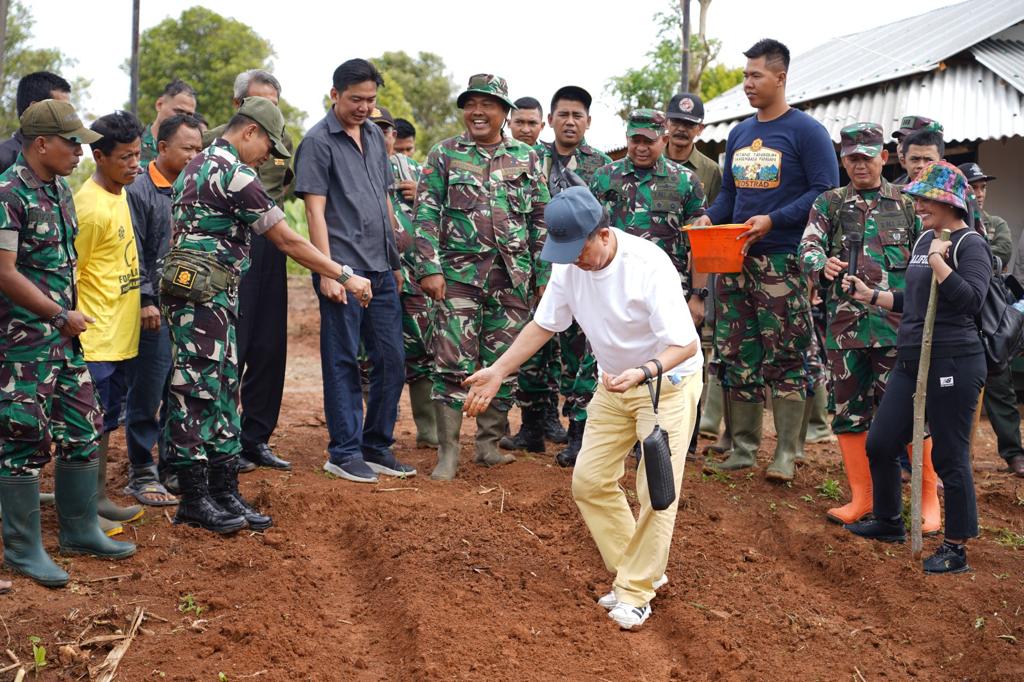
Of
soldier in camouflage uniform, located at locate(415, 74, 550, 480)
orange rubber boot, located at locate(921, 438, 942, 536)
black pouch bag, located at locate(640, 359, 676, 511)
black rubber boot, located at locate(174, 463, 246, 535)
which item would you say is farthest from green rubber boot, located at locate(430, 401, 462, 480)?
orange rubber boot, located at locate(921, 438, 942, 536)

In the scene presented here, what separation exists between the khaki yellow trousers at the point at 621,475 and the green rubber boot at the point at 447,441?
6.44 ft

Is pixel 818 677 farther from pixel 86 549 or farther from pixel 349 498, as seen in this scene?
pixel 86 549

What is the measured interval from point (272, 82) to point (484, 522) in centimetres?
331

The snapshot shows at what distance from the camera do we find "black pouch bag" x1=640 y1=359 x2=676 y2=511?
4207 mm

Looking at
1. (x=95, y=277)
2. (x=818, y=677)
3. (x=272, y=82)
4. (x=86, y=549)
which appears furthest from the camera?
(x=272, y=82)

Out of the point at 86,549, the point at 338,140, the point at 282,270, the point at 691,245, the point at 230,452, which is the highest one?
the point at 338,140

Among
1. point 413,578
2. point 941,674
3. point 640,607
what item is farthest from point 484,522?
point 941,674

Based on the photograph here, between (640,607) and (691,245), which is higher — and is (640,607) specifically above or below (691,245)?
below

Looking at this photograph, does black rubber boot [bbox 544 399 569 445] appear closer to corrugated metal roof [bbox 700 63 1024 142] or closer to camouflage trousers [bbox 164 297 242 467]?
camouflage trousers [bbox 164 297 242 467]

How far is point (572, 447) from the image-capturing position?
711cm

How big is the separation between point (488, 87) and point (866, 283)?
8.50 feet

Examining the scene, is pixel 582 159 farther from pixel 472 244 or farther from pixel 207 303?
pixel 207 303

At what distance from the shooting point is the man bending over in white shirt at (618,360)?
13.9 ft

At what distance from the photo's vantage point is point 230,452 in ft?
17.7
